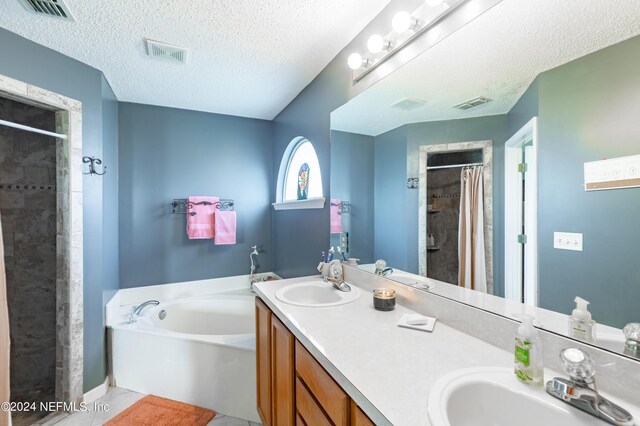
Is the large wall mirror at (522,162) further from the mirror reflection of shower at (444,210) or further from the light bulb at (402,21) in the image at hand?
the light bulb at (402,21)

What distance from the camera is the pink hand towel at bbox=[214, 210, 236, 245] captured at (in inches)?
111

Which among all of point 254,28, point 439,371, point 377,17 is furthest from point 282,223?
point 439,371

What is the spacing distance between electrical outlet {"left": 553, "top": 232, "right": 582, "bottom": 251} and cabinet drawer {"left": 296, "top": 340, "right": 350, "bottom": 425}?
745 millimetres

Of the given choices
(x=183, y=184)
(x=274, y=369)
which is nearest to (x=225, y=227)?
(x=183, y=184)

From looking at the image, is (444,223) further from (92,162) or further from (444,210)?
(92,162)

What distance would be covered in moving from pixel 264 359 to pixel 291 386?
47 cm

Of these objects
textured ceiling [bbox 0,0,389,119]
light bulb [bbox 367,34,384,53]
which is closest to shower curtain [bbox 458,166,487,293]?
light bulb [bbox 367,34,384,53]

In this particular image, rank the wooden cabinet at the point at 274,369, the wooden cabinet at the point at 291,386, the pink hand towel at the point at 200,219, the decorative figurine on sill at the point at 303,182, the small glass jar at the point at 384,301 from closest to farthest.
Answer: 1. the wooden cabinet at the point at 291,386
2. the wooden cabinet at the point at 274,369
3. the small glass jar at the point at 384,301
4. the decorative figurine on sill at the point at 303,182
5. the pink hand towel at the point at 200,219

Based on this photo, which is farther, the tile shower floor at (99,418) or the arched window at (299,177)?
the arched window at (299,177)

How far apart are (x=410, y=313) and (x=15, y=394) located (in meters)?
3.02

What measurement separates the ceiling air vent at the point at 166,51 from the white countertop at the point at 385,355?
180cm

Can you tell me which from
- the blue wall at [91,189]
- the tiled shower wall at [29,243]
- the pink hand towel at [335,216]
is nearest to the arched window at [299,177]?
the pink hand towel at [335,216]

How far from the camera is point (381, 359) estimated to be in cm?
82

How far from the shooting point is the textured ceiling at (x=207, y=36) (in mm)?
1445
